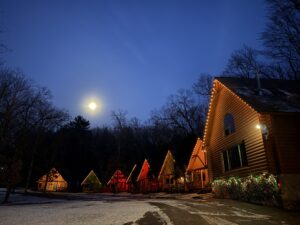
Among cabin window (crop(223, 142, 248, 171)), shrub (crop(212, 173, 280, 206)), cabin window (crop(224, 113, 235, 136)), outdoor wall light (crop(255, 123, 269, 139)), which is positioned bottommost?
shrub (crop(212, 173, 280, 206))

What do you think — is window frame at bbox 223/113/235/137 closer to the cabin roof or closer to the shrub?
the cabin roof

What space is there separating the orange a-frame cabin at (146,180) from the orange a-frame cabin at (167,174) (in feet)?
5.66

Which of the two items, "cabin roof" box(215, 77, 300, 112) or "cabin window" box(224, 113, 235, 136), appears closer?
"cabin roof" box(215, 77, 300, 112)

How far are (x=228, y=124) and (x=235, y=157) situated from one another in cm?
245

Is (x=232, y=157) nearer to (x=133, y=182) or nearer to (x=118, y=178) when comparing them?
(x=133, y=182)

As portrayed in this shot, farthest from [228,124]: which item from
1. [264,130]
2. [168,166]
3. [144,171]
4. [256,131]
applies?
[144,171]

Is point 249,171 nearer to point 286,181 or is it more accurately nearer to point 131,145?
point 286,181

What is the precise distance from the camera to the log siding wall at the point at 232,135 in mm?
15060

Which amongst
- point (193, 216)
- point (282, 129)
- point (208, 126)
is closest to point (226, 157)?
point (208, 126)

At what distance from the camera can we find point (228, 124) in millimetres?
19031

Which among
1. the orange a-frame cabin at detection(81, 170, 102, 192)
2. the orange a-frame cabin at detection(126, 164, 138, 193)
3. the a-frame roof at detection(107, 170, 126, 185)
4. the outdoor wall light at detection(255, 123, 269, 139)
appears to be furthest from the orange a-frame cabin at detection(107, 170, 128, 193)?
the outdoor wall light at detection(255, 123, 269, 139)

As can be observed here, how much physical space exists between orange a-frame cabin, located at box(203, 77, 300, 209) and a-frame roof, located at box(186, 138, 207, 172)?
539cm

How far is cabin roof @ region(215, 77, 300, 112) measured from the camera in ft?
47.6

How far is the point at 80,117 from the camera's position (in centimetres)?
7481
